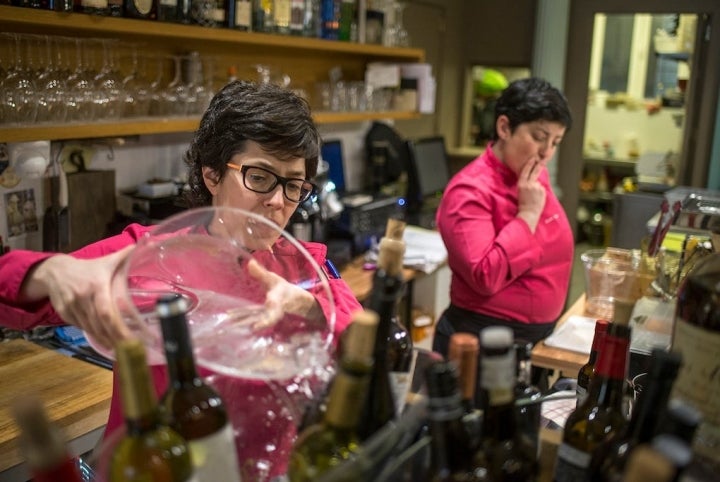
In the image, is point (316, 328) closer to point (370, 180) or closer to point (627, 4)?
point (370, 180)

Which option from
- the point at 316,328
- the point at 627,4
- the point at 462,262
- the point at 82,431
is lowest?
the point at 82,431

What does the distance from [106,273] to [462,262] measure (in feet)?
5.25

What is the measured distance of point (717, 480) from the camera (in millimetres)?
718

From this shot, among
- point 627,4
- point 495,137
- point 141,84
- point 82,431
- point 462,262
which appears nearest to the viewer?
point 82,431

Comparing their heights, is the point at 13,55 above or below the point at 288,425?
above

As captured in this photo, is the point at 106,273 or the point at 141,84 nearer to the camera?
the point at 106,273

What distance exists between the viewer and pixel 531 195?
235cm

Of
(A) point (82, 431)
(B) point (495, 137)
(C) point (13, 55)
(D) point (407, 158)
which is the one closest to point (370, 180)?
(D) point (407, 158)

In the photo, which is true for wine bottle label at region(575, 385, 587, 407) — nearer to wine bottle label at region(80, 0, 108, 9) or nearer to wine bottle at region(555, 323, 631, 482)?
wine bottle at region(555, 323, 631, 482)

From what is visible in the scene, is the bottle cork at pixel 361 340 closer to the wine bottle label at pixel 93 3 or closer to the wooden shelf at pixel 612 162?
the wine bottle label at pixel 93 3

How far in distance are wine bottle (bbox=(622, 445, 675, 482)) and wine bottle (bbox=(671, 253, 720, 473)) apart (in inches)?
10.0

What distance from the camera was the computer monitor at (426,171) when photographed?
448 centimetres

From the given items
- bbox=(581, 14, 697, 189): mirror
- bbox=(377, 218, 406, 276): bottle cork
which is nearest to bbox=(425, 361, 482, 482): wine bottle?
bbox=(377, 218, 406, 276): bottle cork

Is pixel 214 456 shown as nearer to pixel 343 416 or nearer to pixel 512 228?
pixel 343 416
